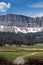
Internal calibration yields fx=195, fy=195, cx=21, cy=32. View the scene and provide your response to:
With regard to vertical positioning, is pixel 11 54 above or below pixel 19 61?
above

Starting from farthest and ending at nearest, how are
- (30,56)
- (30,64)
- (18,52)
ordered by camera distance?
1. (18,52)
2. (30,56)
3. (30,64)

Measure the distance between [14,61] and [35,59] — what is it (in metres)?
2.73

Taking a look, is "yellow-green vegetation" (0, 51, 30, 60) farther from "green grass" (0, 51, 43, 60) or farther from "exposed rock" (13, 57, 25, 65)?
"exposed rock" (13, 57, 25, 65)

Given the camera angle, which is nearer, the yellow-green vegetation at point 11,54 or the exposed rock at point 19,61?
the exposed rock at point 19,61

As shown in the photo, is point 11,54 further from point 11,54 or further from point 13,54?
point 13,54

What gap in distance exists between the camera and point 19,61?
2434 centimetres

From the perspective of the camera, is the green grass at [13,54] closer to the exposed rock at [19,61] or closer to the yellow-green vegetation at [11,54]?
the yellow-green vegetation at [11,54]

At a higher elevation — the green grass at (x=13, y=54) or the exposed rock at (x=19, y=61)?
the green grass at (x=13, y=54)

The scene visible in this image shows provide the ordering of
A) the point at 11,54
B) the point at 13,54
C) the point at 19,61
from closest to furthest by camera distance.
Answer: the point at 19,61
the point at 11,54
the point at 13,54

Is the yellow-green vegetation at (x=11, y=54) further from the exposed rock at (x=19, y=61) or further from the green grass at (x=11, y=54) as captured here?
the exposed rock at (x=19, y=61)

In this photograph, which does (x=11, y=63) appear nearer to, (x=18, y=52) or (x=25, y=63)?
(x=25, y=63)

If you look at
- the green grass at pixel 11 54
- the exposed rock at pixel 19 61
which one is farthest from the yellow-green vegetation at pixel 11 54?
the exposed rock at pixel 19 61

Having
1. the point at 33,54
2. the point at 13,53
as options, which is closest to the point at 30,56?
the point at 33,54

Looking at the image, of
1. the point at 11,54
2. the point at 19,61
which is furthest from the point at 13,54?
the point at 19,61
